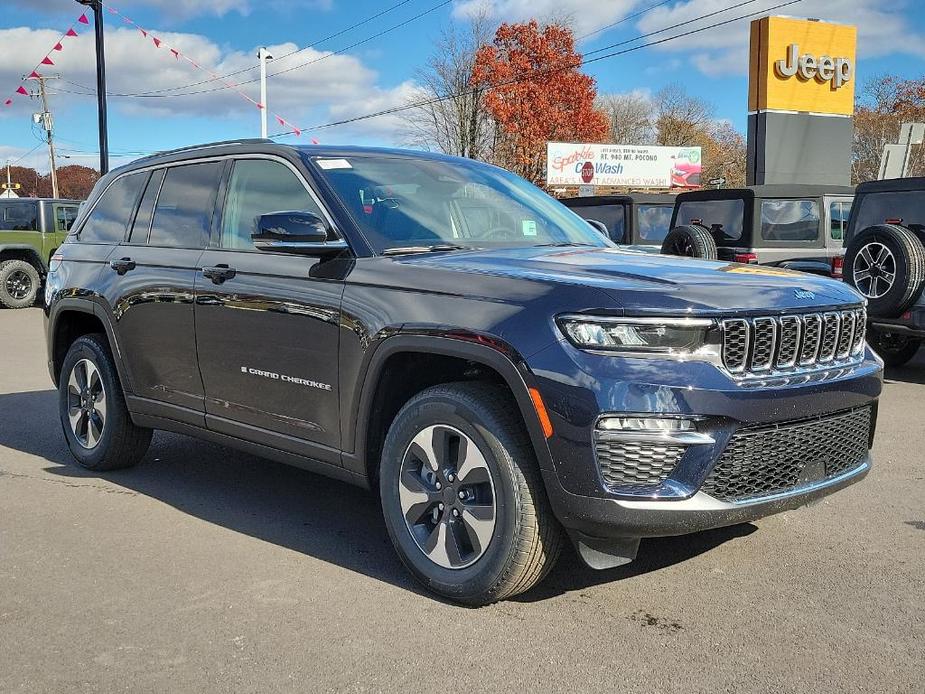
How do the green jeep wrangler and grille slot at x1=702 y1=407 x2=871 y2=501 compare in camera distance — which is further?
the green jeep wrangler

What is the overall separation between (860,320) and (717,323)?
3.25ft

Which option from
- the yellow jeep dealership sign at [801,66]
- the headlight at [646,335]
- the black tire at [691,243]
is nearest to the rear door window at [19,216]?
the black tire at [691,243]

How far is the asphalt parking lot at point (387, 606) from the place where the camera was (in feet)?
10.4

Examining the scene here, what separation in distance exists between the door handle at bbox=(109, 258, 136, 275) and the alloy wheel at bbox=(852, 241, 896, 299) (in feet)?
20.4

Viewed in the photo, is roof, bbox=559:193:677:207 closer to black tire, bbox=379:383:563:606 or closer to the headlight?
black tire, bbox=379:383:563:606

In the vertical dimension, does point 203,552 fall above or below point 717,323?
→ below

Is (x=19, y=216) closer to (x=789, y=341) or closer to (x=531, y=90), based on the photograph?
(x=789, y=341)

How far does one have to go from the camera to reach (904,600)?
3777 mm

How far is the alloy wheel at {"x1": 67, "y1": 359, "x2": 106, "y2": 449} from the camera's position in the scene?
5.82 m

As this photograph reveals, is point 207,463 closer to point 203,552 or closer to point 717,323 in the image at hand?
point 203,552

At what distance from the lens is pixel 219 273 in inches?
188

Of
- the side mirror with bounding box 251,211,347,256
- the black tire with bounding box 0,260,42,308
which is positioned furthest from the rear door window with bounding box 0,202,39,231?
the side mirror with bounding box 251,211,347,256

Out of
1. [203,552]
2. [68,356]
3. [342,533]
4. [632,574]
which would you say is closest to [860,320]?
[632,574]

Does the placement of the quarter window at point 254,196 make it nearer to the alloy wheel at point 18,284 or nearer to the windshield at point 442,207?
the windshield at point 442,207
